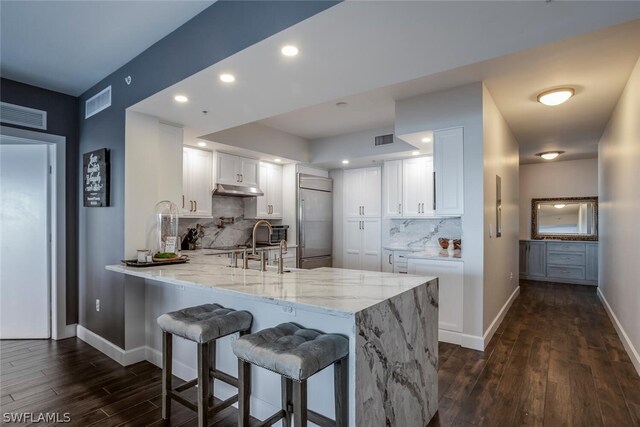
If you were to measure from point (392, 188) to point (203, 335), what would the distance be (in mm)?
4045

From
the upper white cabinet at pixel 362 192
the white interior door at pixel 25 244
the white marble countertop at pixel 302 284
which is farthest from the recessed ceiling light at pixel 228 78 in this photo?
the upper white cabinet at pixel 362 192

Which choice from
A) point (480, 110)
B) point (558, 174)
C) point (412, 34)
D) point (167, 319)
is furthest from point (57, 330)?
point (558, 174)

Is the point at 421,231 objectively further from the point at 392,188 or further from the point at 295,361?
the point at 295,361

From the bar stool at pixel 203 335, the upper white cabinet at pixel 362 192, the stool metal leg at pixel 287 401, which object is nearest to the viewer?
the stool metal leg at pixel 287 401

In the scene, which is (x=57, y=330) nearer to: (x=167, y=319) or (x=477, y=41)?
(x=167, y=319)

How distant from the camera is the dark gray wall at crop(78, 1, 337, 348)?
189 cm

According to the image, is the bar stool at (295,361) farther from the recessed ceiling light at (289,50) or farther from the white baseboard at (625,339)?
the white baseboard at (625,339)

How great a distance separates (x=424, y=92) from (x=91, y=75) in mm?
3440

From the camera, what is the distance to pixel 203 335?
1886 mm

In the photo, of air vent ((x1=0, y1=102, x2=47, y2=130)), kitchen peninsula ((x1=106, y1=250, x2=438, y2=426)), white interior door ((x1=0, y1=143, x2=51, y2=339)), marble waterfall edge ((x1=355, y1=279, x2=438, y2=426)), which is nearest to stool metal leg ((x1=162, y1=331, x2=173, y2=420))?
kitchen peninsula ((x1=106, y1=250, x2=438, y2=426))

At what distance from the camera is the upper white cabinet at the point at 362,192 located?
5840 mm

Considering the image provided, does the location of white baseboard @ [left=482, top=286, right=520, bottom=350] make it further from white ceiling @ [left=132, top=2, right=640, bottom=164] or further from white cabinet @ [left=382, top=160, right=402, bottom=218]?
white ceiling @ [left=132, top=2, right=640, bottom=164]

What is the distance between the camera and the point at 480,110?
334 centimetres

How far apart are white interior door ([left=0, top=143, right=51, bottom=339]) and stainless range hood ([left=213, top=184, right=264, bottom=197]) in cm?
187
